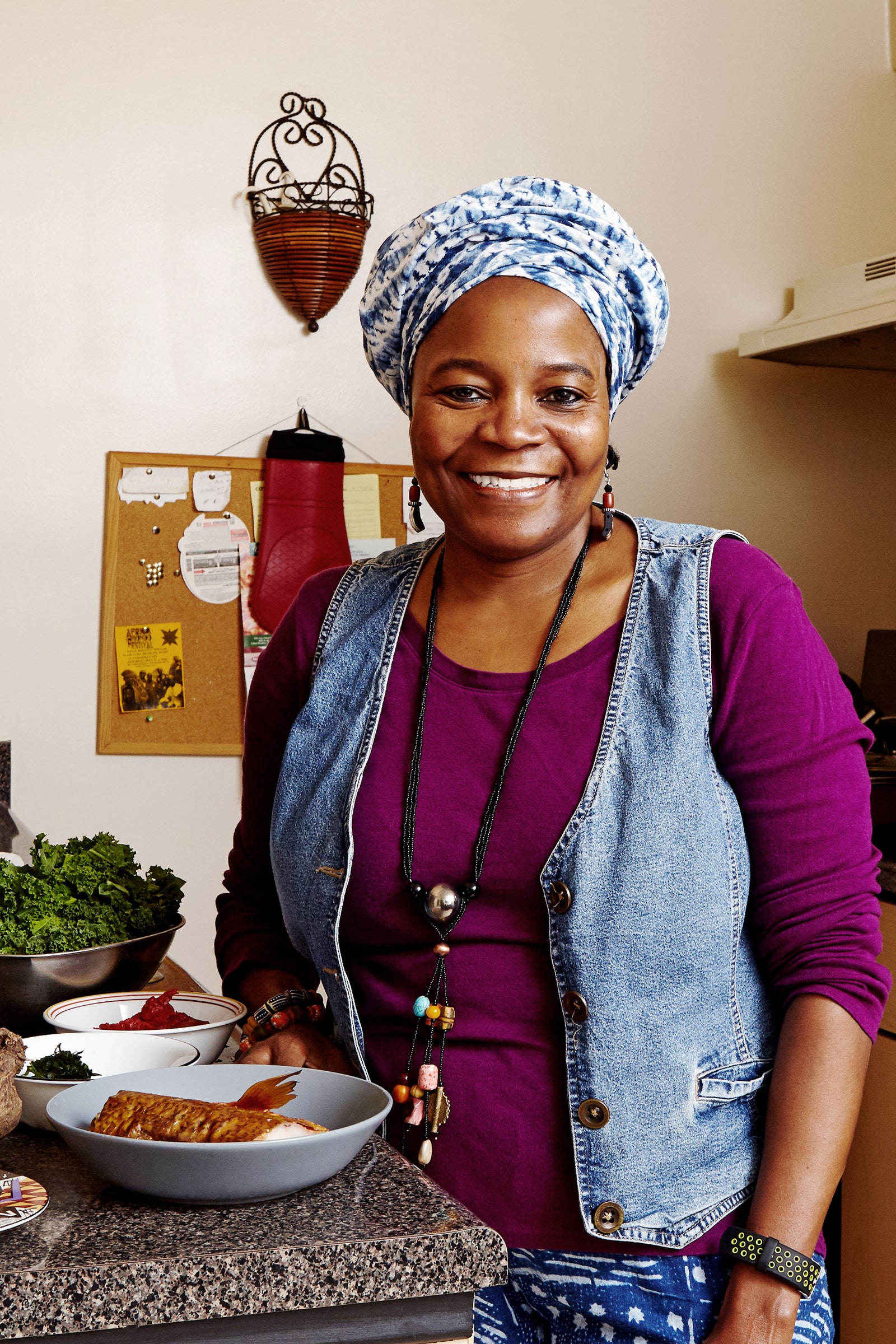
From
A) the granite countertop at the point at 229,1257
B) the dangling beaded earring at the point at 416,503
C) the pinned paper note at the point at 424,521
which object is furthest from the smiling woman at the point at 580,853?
the pinned paper note at the point at 424,521

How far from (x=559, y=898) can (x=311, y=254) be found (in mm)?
1738

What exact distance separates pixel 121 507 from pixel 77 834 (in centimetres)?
60

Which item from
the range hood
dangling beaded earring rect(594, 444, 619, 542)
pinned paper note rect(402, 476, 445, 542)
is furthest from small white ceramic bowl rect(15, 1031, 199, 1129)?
the range hood

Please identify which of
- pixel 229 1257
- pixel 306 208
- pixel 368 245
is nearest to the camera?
pixel 229 1257

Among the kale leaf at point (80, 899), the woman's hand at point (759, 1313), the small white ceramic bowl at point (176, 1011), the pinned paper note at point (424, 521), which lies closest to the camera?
the woman's hand at point (759, 1313)

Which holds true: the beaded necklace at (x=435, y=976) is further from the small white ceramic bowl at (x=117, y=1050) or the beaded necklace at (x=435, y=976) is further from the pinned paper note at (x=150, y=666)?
the pinned paper note at (x=150, y=666)

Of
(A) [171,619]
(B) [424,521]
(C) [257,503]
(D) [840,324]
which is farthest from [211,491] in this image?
(D) [840,324]

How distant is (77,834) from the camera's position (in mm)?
2420

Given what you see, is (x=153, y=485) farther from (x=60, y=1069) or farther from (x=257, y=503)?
(x=60, y=1069)

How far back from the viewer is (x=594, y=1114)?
0.99 meters

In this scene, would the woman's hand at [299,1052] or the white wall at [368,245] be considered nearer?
the woman's hand at [299,1052]

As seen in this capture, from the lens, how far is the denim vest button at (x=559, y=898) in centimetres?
100

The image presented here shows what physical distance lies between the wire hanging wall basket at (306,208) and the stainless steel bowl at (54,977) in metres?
1.59

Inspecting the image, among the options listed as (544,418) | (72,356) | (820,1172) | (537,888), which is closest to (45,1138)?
(537,888)
